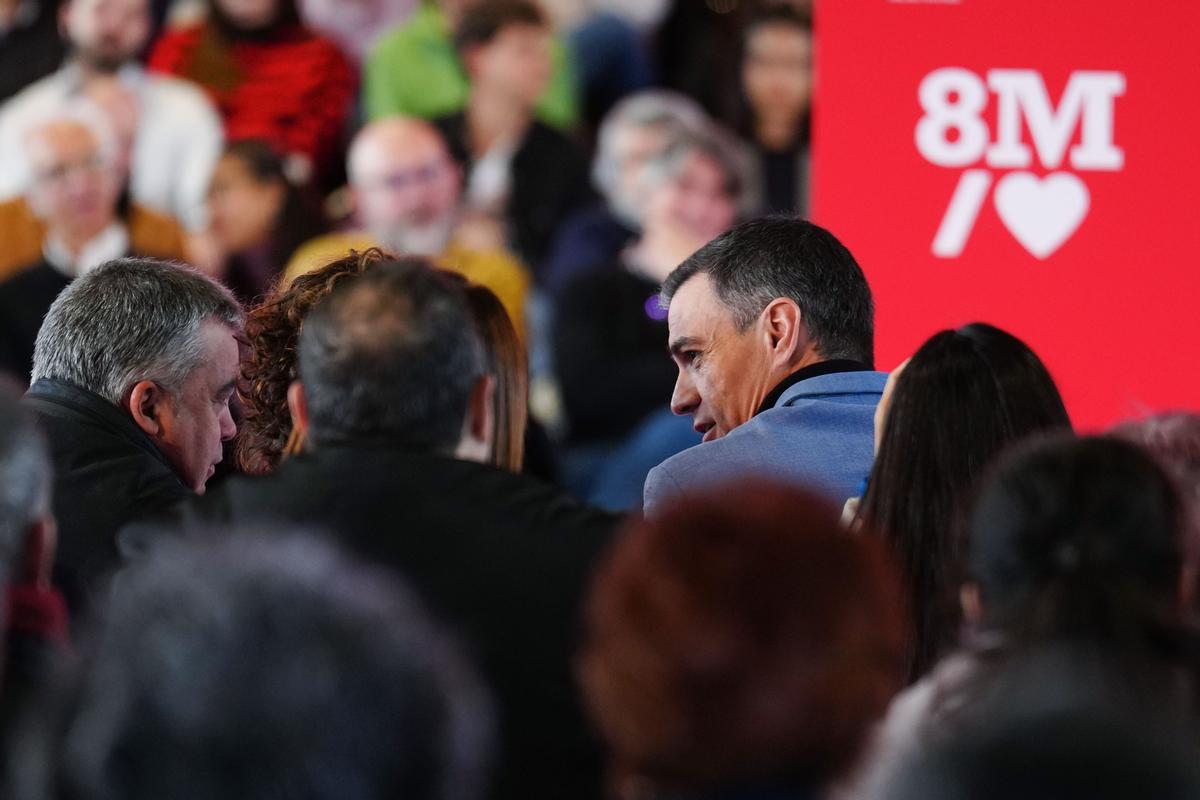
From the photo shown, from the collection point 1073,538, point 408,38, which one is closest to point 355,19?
point 408,38

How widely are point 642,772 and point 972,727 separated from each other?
351mm

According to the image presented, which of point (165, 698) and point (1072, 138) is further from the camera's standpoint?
point (1072, 138)

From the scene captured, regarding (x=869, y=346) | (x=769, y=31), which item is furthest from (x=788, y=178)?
(x=869, y=346)

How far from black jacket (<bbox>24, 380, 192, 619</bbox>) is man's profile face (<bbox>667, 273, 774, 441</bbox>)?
101 cm

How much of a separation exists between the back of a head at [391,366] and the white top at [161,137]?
16.9 ft

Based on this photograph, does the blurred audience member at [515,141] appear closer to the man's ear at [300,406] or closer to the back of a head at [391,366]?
the man's ear at [300,406]

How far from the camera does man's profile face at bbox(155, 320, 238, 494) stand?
3490mm

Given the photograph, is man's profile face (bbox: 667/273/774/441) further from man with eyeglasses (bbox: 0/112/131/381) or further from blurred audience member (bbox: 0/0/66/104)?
blurred audience member (bbox: 0/0/66/104)

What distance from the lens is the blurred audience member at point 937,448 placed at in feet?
9.32

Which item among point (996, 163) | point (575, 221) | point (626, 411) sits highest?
point (996, 163)

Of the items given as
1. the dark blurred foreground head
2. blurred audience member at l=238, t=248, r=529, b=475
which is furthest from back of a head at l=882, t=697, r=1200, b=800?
blurred audience member at l=238, t=248, r=529, b=475

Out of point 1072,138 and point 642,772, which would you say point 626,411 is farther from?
point 642,772

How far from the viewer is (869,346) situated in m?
3.70

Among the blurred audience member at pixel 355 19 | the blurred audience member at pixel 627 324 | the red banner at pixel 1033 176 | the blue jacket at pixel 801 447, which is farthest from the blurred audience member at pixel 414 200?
the blue jacket at pixel 801 447
